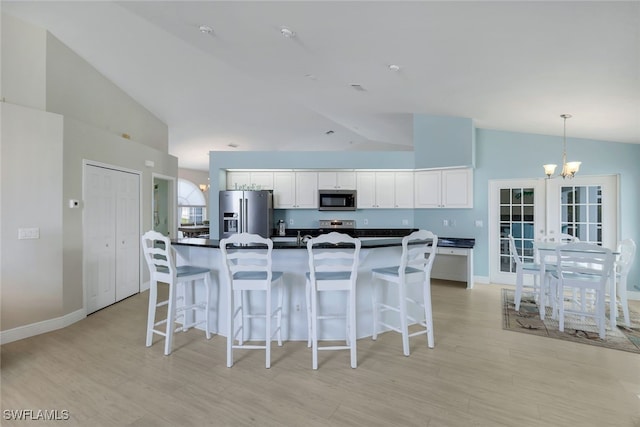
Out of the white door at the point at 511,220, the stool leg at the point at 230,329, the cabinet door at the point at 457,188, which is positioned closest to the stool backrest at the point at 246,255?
the stool leg at the point at 230,329

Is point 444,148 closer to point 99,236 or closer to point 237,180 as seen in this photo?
point 237,180

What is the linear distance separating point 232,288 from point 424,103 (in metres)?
3.97

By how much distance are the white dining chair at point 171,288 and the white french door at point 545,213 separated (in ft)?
16.5

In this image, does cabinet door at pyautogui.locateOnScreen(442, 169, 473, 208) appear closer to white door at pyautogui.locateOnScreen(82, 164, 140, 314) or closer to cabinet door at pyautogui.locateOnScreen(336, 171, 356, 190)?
cabinet door at pyautogui.locateOnScreen(336, 171, 356, 190)

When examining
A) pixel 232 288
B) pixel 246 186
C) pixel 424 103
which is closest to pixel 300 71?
pixel 424 103

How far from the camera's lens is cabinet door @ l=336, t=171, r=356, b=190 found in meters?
5.94

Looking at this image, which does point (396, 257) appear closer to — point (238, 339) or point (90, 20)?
point (238, 339)

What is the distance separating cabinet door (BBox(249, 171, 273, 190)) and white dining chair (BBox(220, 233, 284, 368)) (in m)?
3.09

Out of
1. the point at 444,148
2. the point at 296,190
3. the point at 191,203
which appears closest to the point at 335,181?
the point at 296,190

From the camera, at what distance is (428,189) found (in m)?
5.71

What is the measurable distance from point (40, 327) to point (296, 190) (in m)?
4.08

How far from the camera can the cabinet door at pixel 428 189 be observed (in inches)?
222

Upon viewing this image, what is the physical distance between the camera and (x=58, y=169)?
3504mm

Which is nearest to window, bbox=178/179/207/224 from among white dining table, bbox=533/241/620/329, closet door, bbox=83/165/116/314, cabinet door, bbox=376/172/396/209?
closet door, bbox=83/165/116/314
